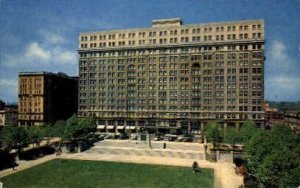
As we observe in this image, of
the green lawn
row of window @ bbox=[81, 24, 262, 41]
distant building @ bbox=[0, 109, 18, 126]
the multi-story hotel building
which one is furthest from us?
distant building @ bbox=[0, 109, 18, 126]

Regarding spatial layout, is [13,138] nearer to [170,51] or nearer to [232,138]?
[232,138]

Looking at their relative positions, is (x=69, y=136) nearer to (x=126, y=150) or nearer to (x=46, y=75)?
(x=126, y=150)

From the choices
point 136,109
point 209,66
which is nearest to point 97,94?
point 136,109

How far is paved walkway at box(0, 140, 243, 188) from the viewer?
50241 millimetres

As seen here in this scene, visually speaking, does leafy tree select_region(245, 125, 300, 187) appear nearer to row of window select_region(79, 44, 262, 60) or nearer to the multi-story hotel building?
the multi-story hotel building

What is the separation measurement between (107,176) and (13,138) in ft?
84.9

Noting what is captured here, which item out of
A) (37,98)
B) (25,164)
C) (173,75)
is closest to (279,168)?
(25,164)

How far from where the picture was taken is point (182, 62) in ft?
331

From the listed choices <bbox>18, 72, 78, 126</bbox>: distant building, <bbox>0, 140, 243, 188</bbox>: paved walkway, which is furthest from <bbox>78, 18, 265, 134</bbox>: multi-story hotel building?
<bbox>0, 140, 243, 188</bbox>: paved walkway

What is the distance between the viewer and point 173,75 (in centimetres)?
10175

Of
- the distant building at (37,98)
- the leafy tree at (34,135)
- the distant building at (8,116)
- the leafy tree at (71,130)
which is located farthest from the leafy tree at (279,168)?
the distant building at (8,116)

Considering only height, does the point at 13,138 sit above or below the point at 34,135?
above

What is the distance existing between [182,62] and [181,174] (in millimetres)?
55371

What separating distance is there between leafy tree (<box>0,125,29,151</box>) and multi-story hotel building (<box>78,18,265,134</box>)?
139 feet
